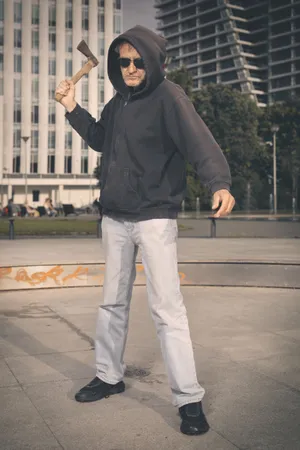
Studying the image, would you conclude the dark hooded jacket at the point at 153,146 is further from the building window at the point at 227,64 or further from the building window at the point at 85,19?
the building window at the point at 227,64

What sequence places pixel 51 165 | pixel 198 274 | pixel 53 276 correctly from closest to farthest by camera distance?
pixel 53 276, pixel 198 274, pixel 51 165

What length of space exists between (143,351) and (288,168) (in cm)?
5611

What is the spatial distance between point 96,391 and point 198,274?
495 centimetres

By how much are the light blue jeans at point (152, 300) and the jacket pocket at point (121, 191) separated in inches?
3.7

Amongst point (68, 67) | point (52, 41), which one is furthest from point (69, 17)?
point (68, 67)

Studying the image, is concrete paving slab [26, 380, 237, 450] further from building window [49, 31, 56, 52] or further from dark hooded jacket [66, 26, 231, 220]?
building window [49, 31, 56, 52]

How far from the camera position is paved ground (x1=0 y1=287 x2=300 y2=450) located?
2.85 meters

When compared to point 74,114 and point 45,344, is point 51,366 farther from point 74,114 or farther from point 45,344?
point 74,114

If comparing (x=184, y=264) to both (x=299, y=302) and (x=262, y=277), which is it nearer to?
(x=262, y=277)

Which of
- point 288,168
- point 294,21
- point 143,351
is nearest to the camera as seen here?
point 143,351

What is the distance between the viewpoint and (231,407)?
10.8 feet

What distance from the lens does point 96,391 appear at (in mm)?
3436

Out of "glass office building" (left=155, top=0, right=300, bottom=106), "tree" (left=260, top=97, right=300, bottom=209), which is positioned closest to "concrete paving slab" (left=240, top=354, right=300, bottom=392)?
"tree" (left=260, top=97, right=300, bottom=209)

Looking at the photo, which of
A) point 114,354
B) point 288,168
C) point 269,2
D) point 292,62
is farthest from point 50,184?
point 114,354
